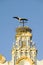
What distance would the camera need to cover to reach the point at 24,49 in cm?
4559

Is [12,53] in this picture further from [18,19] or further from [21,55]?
[18,19]

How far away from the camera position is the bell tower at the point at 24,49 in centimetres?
4506

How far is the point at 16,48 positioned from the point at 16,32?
2.48 m

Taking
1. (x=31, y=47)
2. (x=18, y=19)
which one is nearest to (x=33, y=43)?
(x=31, y=47)

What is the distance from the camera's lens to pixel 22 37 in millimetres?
46750

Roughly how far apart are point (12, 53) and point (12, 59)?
76cm

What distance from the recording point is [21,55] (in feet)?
149

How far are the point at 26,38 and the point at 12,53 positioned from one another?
2.72 meters

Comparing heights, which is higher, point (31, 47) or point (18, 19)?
point (18, 19)

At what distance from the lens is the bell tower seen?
45062mm

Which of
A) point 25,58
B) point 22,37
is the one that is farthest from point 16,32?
point 25,58

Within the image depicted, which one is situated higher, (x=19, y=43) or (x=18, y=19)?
(x=18, y=19)

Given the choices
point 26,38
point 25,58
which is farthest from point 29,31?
point 25,58

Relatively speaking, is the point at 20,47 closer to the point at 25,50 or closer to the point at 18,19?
the point at 25,50
